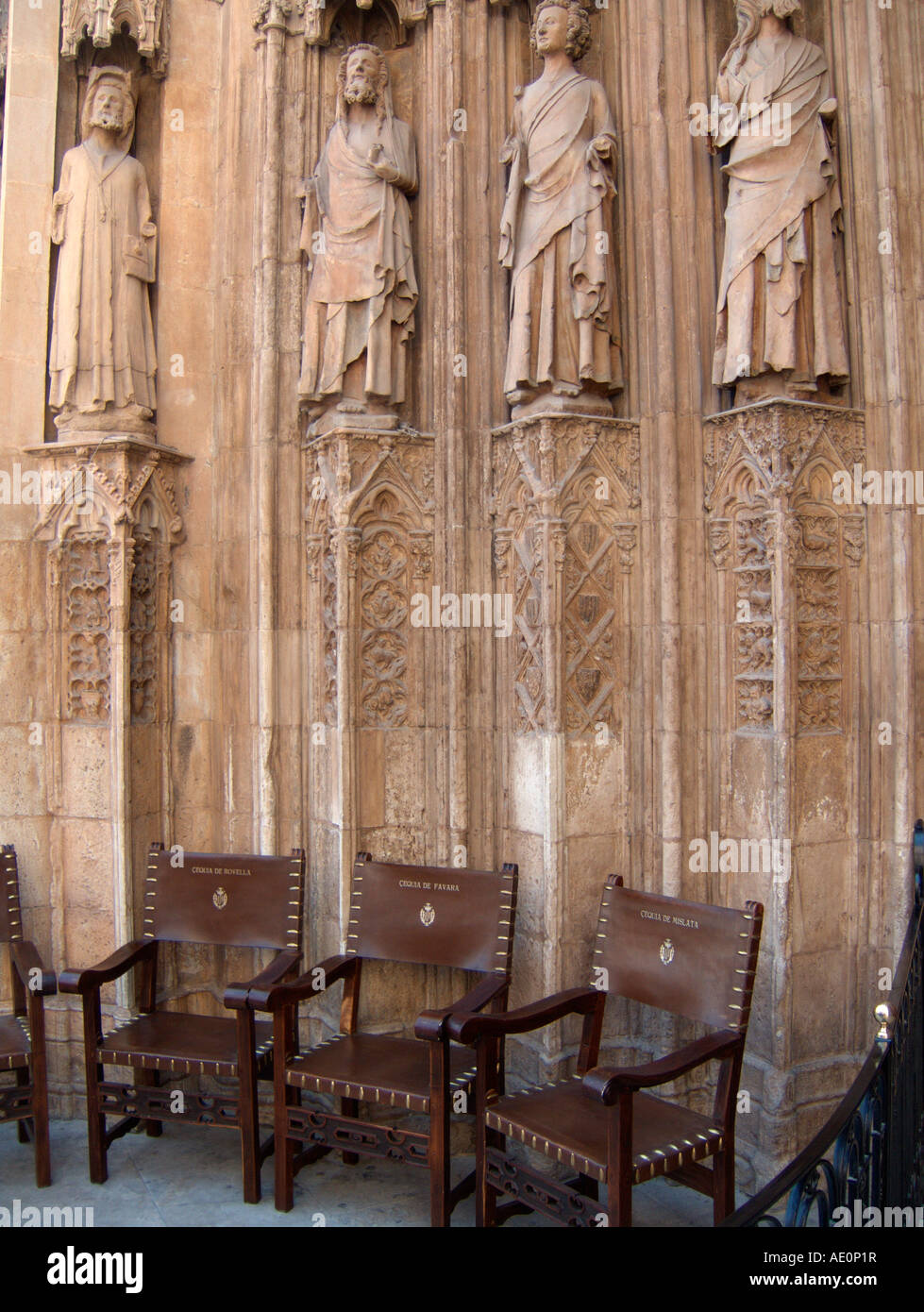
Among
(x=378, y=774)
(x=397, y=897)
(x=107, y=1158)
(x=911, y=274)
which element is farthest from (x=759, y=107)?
(x=107, y=1158)

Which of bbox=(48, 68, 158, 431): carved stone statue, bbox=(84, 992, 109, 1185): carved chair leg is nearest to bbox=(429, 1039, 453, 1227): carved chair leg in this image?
bbox=(84, 992, 109, 1185): carved chair leg

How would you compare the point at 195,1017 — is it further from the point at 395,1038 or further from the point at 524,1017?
the point at 524,1017

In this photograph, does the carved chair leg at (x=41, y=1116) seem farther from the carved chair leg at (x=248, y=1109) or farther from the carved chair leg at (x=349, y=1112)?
the carved chair leg at (x=349, y=1112)

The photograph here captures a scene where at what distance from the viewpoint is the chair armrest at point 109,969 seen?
3438 mm

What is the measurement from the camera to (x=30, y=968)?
362 centimetres

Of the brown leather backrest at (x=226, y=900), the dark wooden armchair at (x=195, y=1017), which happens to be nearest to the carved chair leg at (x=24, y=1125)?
the dark wooden armchair at (x=195, y=1017)

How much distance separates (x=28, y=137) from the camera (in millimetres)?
4285

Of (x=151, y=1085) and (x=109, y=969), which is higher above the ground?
(x=109, y=969)

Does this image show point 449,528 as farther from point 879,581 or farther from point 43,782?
point 43,782

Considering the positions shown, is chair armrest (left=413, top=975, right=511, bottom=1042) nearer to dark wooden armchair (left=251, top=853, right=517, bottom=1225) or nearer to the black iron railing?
dark wooden armchair (left=251, top=853, right=517, bottom=1225)

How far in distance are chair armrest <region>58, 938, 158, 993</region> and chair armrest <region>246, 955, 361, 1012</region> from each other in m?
0.61

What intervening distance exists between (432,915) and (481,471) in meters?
1.68

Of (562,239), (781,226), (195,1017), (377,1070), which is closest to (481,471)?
(562,239)

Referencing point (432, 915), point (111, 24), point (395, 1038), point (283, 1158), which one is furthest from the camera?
point (111, 24)
